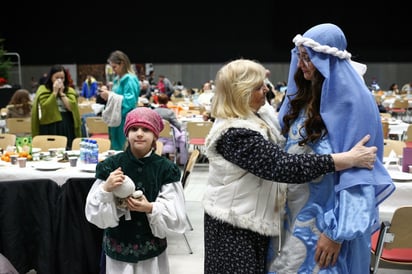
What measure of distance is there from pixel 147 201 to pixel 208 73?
56.0ft

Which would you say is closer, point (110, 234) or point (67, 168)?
point (110, 234)

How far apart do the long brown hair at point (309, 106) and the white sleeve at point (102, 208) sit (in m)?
0.85

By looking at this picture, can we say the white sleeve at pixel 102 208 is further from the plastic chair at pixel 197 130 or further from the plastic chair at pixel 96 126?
the plastic chair at pixel 96 126

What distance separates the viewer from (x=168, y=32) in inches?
653

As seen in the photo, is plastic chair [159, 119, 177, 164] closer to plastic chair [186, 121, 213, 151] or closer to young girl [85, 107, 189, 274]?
plastic chair [186, 121, 213, 151]

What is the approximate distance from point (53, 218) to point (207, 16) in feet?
45.9

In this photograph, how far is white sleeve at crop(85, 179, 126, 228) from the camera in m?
2.25

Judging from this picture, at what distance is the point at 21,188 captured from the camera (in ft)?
10.3

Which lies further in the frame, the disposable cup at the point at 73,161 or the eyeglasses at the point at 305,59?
the disposable cup at the point at 73,161

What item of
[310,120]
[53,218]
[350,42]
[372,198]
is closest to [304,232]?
[372,198]

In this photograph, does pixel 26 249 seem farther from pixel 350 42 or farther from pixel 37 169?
pixel 350 42

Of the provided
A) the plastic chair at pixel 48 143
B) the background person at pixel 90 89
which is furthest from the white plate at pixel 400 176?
the background person at pixel 90 89

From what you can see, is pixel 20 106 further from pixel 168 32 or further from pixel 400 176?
pixel 168 32

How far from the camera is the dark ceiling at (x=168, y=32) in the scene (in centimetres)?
1600
